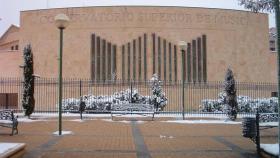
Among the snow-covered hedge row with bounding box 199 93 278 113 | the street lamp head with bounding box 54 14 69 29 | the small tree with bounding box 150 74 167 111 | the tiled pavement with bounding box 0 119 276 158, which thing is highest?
the street lamp head with bounding box 54 14 69 29

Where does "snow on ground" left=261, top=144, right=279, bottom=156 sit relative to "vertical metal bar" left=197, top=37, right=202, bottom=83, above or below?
below

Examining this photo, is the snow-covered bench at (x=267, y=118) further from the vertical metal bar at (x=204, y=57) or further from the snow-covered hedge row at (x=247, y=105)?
the vertical metal bar at (x=204, y=57)

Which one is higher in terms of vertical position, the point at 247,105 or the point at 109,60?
the point at 109,60

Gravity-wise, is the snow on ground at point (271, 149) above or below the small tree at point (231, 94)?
below

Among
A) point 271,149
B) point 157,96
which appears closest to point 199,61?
point 157,96

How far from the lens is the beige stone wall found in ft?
114

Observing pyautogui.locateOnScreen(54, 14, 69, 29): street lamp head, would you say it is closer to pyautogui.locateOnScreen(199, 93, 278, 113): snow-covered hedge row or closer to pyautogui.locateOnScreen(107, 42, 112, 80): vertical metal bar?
pyautogui.locateOnScreen(199, 93, 278, 113): snow-covered hedge row

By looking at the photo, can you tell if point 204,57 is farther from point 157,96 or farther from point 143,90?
point 157,96

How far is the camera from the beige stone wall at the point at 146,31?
114 ft

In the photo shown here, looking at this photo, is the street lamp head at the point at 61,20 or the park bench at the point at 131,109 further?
the park bench at the point at 131,109

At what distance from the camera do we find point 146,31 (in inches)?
1363

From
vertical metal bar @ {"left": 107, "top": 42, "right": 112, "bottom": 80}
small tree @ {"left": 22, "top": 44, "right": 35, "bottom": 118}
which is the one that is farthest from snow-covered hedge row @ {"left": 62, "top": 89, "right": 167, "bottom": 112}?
vertical metal bar @ {"left": 107, "top": 42, "right": 112, "bottom": 80}

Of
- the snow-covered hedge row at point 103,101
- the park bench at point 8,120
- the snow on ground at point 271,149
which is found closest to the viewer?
the snow on ground at point 271,149

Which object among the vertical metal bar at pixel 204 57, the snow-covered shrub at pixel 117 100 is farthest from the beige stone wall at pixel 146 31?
the snow-covered shrub at pixel 117 100
